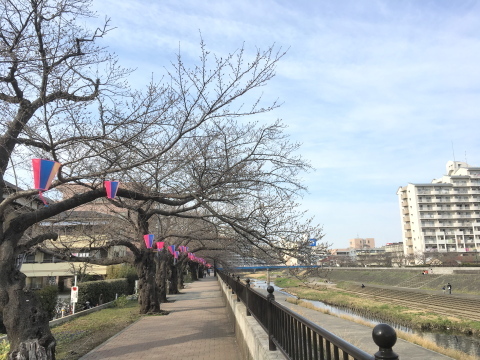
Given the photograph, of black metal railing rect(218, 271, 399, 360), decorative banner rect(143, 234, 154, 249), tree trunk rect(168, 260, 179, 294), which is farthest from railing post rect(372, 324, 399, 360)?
tree trunk rect(168, 260, 179, 294)

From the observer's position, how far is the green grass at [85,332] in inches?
338

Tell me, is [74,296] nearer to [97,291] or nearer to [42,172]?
[97,291]

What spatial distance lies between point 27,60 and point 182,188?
4.04m

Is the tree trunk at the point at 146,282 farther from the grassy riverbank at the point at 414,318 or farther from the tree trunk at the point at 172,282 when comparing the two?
the grassy riverbank at the point at 414,318

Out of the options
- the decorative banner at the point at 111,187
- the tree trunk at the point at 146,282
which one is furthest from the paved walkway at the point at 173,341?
the decorative banner at the point at 111,187

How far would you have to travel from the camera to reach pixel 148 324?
1273 centimetres

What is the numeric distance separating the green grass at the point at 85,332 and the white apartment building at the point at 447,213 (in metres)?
77.2

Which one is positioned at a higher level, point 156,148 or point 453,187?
point 453,187

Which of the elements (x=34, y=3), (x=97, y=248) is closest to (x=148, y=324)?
(x=97, y=248)

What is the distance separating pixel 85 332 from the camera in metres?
11.4

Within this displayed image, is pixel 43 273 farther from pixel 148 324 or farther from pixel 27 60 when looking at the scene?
pixel 27 60

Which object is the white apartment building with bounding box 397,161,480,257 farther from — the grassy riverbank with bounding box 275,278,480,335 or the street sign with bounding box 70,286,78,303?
the street sign with bounding box 70,286,78,303

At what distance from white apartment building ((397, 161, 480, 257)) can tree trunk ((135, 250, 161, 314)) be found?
75.7 metres

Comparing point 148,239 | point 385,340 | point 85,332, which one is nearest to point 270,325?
point 385,340
